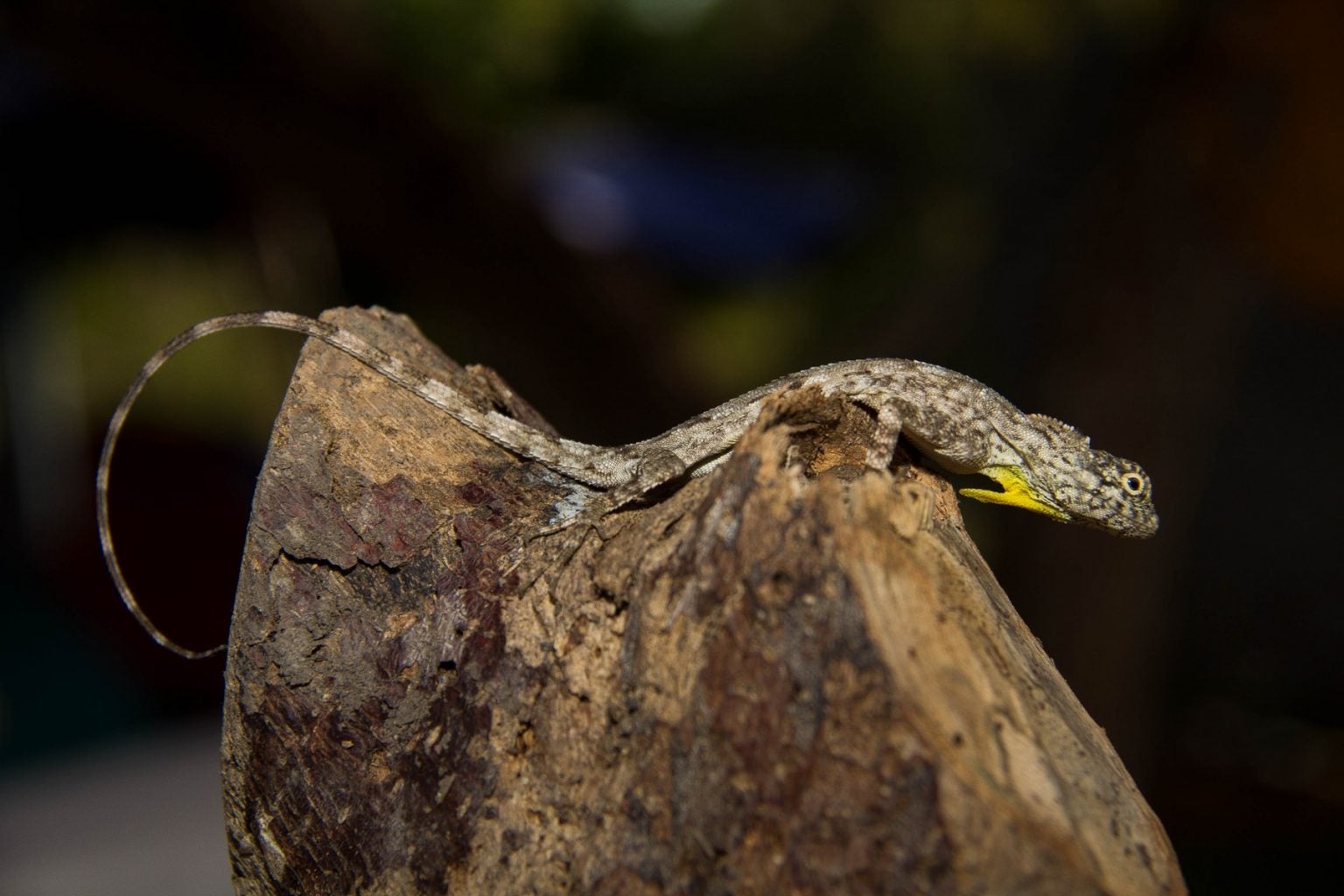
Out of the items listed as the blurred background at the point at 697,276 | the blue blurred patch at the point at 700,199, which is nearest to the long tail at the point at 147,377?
the blurred background at the point at 697,276

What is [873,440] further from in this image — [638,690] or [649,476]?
[638,690]

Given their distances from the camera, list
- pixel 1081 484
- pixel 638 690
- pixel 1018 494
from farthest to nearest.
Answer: pixel 1018 494 → pixel 1081 484 → pixel 638 690

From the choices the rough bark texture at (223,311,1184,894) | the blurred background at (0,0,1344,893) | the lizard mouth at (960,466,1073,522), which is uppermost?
the blurred background at (0,0,1344,893)

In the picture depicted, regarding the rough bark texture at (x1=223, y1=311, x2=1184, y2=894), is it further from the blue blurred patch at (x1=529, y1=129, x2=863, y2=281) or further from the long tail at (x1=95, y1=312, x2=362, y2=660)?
the blue blurred patch at (x1=529, y1=129, x2=863, y2=281)

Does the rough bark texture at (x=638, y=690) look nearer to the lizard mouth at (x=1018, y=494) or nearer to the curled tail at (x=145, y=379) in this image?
the curled tail at (x=145, y=379)

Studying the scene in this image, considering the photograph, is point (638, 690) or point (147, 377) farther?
point (147, 377)

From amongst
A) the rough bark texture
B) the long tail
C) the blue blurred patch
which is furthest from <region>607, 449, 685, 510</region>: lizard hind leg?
the blue blurred patch

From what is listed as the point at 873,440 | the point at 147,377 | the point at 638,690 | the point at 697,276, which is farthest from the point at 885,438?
the point at 697,276

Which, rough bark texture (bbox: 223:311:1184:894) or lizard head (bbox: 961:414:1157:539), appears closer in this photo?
rough bark texture (bbox: 223:311:1184:894)
